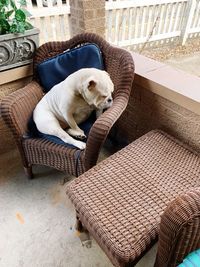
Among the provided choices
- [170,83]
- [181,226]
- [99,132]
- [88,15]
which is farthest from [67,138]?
[88,15]

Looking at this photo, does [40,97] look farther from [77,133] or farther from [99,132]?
[99,132]

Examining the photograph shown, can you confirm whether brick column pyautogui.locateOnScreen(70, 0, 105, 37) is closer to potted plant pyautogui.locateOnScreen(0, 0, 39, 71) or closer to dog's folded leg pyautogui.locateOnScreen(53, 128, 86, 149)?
potted plant pyautogui.locateOnScreen(0, 0, 39, 71)

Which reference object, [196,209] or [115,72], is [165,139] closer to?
[115,72]

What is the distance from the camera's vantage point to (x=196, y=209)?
2.20 feet

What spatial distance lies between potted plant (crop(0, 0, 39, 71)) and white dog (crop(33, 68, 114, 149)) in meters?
0.36

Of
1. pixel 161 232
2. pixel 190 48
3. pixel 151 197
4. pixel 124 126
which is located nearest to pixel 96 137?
pixel 151 197

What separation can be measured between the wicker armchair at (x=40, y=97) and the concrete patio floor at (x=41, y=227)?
0.52 ft

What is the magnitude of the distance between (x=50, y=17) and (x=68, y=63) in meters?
1.92

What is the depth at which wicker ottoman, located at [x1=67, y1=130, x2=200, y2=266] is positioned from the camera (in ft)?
2.96

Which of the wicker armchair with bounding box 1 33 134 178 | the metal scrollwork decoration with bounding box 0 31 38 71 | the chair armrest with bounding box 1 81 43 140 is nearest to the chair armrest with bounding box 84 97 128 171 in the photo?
the wicker armchair with bounding box 1 33 134 178

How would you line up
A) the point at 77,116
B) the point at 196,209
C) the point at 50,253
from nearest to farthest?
the point at 196,209 < the point at 50,253 < the point at 77,116

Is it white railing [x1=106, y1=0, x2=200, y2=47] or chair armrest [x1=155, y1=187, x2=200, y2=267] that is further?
white railing [x1=106, y1=0, x2=200, y2=47]

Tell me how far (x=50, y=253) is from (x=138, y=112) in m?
1.10

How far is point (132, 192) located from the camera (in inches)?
41.9
